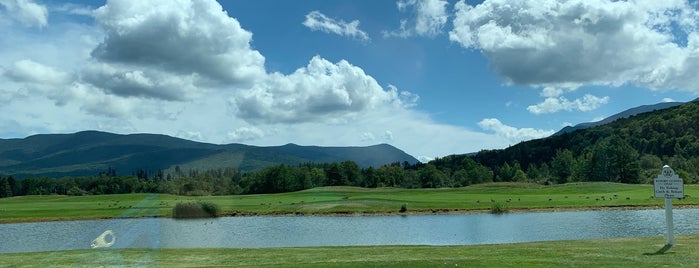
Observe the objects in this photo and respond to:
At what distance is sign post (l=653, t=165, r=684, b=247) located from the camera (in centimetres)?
2480

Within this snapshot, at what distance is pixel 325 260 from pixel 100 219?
61551 mm

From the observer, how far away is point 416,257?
23141 millimetres

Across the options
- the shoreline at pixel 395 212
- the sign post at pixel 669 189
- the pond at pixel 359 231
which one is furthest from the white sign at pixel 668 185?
the shoreline at pixel 395 212

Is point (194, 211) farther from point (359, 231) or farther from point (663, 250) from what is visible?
point (663, 250)

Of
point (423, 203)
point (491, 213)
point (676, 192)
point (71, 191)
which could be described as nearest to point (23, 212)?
point (423, 203)

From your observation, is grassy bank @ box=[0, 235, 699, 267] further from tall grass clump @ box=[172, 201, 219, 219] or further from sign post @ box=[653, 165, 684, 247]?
tall grass clump @ box=[172, 201, 219, 219]

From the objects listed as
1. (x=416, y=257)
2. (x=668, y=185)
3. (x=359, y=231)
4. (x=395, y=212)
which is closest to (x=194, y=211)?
(x=395, y=212)

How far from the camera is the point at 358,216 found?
234 feet

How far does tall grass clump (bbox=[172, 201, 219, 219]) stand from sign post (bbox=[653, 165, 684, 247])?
6101 cm

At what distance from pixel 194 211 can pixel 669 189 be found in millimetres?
63077

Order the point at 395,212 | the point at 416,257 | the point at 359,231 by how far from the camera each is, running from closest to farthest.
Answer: the point at 416,257 < the point at 359,231 < the point at 395,212

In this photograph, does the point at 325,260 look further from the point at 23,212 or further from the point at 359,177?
the point at 359,177

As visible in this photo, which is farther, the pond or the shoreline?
the shoreline

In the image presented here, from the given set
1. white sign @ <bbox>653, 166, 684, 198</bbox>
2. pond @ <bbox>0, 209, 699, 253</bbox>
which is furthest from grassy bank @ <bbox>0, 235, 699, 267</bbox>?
pond @ <bbox>0, 209, 699, 253</bbox>
